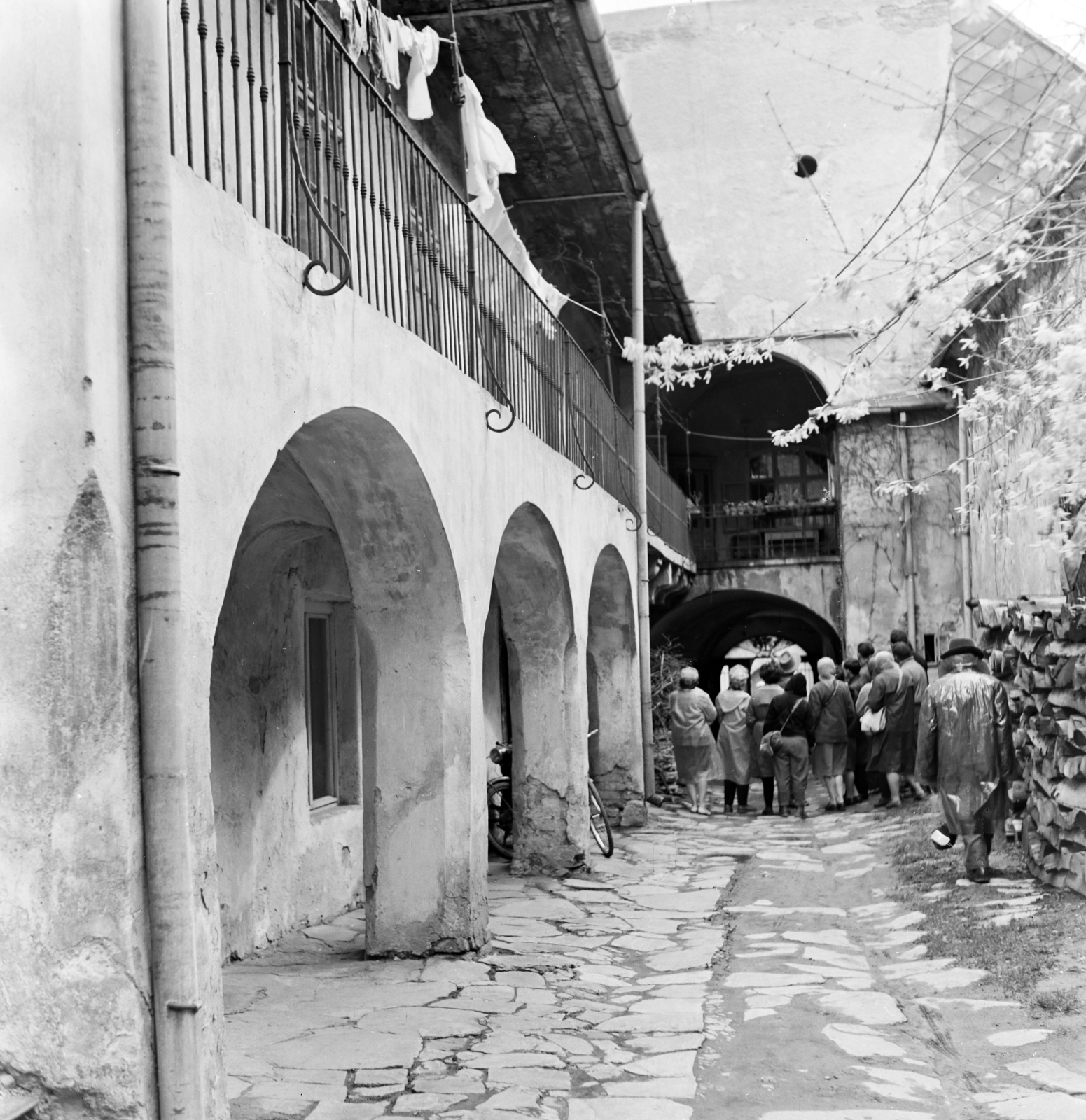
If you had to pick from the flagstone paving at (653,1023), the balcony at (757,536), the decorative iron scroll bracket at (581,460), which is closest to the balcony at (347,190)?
the decorative iron scroll bracket at (581,460)

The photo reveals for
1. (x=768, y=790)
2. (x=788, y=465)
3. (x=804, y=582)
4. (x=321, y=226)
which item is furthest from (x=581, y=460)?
(x=788, y=465)

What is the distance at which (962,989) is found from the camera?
649 cm

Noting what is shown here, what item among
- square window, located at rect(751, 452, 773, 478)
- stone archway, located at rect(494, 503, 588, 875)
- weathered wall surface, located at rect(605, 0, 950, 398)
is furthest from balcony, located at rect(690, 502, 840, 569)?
stone archway, located at rect(494, 503, 588, 875)

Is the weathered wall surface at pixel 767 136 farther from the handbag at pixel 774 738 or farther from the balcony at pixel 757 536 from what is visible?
the handbag at pixel 774 738

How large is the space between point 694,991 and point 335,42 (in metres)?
4.72

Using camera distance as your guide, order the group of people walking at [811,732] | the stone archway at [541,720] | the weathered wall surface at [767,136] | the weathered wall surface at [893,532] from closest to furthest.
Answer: the stone archway at [541,720] < the group of people walking at [811,732] < the weathered wall surface at [893,532] < the weathered wall surface at [767,136]

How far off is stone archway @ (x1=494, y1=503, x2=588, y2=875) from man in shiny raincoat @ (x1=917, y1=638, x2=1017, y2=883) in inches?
107

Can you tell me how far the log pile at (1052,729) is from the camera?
7.80 m

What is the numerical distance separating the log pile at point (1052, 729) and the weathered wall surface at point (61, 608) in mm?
5985

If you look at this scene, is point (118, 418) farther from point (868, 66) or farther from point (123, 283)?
point (868, 66)

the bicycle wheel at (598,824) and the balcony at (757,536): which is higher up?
the balcony at (757,536)

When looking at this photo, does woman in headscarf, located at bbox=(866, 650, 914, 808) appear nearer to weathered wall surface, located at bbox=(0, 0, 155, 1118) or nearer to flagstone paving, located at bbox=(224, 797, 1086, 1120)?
flagstone paving, located at bbox=(224, 797, 1086, 1120)

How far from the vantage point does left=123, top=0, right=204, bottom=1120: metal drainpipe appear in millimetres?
3516

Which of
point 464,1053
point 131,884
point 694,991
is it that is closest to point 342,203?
point 131,884
